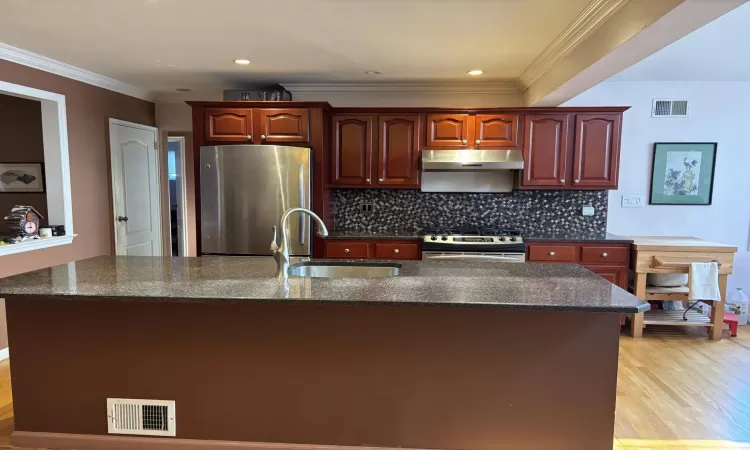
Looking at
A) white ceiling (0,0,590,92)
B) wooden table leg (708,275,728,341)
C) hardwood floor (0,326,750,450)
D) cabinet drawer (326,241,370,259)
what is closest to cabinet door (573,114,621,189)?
white ceiling (0,0,590,92)

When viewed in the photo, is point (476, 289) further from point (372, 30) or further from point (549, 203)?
point (549, 203)

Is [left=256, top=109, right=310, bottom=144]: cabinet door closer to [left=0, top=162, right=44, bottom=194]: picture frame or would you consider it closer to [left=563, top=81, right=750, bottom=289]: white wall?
[left=0, top=162, right=44, bottom=194]: picture frame

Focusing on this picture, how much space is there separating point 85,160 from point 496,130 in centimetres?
370

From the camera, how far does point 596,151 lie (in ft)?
12.9

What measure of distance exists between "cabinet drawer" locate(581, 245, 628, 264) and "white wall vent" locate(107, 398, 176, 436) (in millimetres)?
3316

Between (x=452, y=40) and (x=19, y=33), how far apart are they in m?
2.80

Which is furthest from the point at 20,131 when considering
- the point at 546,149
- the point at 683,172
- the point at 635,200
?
the point at 683,172

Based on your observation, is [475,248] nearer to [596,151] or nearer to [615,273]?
[615,273]

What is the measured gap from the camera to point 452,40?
9.53 ft

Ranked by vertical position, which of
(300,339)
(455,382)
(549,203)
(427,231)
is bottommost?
(455,382)

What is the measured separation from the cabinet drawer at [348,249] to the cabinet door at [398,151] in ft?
2.10

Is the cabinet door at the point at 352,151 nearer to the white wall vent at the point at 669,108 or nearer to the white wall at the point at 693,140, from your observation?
the white wall at the point at 693,140

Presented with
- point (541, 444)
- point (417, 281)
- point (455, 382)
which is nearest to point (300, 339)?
point (417, 281)

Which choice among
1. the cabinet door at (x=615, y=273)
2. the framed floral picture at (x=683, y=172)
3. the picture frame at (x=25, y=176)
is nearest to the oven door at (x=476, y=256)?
the cabinet door at (x=615, y=273)
